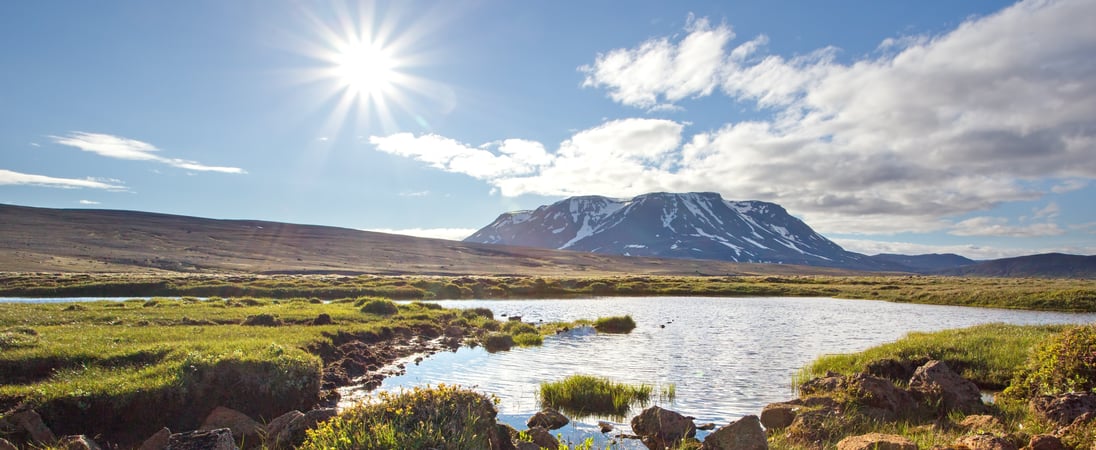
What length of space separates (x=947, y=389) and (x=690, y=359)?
39.8 ft

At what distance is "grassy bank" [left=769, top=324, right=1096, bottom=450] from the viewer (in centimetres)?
1250

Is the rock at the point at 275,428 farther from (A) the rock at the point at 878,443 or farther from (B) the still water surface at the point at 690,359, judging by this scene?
(A) the rock at the point at 878,443

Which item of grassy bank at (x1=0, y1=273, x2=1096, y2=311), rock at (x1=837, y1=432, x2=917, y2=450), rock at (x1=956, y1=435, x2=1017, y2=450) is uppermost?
rock at (x1=956, y1=435, x2=1017, y2=450)

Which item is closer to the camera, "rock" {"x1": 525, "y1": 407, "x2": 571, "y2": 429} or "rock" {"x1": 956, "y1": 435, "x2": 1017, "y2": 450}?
"rock" {"x1": 956, "y1": 435, "x2": 1017, "y2": 450}

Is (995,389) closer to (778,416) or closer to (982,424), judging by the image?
(982,424)

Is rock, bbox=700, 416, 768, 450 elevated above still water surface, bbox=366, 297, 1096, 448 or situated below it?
above

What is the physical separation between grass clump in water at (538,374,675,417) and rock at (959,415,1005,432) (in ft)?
28.1

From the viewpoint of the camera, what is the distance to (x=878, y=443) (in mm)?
10883

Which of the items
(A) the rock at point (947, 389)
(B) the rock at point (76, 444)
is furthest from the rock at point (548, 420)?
(A) the rock at point (947, 389)

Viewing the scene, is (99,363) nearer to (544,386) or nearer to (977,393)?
(544,386)

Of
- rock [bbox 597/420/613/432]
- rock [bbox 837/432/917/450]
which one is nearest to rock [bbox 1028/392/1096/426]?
rock [bbox 837/432/917/450]

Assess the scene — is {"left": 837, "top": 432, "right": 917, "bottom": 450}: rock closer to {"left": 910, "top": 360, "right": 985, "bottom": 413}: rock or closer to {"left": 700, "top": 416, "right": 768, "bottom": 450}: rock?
{"left": 700, "top": 416, "right": 768, "bottom": 450}: rock

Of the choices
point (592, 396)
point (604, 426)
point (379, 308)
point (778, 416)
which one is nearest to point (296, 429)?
point (604, 426)

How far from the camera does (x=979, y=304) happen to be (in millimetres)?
68812
